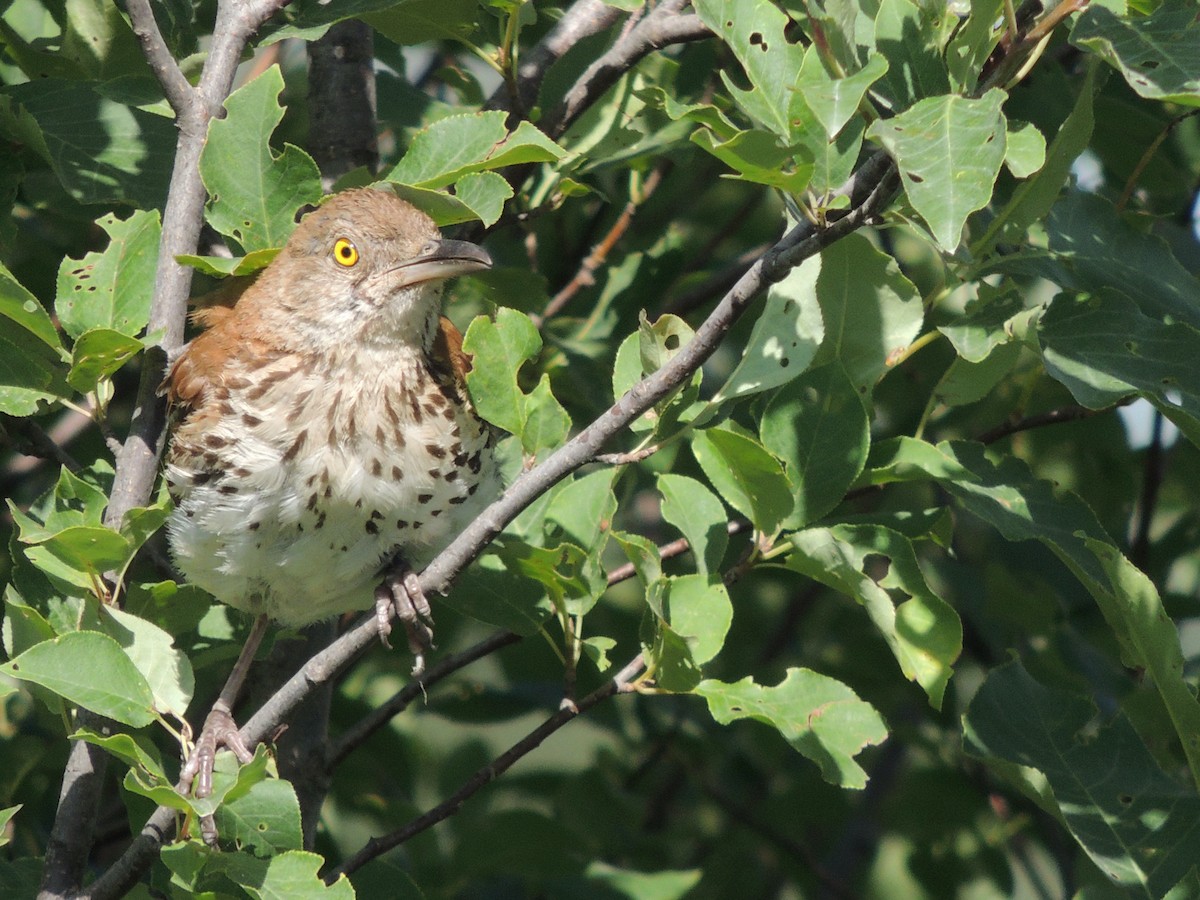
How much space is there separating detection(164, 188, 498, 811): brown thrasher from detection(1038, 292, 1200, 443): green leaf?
1261mm

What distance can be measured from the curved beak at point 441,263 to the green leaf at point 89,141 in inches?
22.8

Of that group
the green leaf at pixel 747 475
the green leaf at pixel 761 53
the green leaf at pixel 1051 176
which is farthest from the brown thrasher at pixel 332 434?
the green leaf at pixel 1051 176

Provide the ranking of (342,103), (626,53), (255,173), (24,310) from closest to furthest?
1. (24,310)
2. (255,173)
3. (626,53)
4. (342,103)

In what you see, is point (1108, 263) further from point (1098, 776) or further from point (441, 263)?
point (441, 263)

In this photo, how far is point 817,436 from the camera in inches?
110

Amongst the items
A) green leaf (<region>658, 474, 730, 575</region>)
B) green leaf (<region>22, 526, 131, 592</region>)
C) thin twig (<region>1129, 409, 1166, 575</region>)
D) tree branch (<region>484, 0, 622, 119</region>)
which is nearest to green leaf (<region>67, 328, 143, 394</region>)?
green leaf (<region>22, 526, 131, 592</region>)

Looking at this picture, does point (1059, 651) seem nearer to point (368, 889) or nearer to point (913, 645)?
point (913, 645)

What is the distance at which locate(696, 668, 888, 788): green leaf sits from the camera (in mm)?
2711

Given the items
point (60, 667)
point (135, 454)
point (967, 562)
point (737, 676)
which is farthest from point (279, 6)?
point (967, 562)

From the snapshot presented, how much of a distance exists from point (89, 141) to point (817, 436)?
5.73 ft

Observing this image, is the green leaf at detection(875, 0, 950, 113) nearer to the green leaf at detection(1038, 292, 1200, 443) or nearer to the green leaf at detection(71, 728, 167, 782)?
the green leaf at detection(1038, 292, 1200, 443)

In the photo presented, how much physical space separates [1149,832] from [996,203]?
1.52m

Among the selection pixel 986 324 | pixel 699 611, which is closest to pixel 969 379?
pixel 986 324

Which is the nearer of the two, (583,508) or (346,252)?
(583,508)
